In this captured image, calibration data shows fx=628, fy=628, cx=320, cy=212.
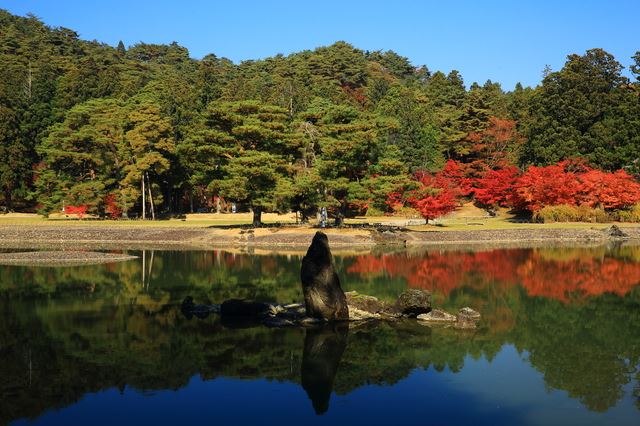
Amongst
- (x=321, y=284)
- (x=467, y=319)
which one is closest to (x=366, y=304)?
(x=321, y=284)

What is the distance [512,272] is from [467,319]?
12.8 meters

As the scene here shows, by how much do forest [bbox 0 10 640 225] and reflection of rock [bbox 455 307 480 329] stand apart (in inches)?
1047

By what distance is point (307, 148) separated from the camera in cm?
5200

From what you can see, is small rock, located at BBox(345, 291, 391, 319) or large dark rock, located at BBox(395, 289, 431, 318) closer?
large dark rock, located at BBox(395, 289, 431, 318)

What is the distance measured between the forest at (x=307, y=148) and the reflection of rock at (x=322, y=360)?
2765cm

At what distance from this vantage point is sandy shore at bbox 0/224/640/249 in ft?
154

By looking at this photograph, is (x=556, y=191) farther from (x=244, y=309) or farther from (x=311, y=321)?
(x=244, y=309)

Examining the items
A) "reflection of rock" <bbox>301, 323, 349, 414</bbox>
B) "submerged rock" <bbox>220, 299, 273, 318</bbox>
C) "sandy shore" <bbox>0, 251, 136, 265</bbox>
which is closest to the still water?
"reflection of rock" <bbox>301, 323, 349, 414</bbox>

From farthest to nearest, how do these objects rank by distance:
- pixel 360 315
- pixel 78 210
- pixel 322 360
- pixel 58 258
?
pixel 78 210 < pixel 58 258 < pixel 360 315 < pixel 322 360

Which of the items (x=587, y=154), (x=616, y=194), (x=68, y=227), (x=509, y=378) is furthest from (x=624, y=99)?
(x=509, y=378)

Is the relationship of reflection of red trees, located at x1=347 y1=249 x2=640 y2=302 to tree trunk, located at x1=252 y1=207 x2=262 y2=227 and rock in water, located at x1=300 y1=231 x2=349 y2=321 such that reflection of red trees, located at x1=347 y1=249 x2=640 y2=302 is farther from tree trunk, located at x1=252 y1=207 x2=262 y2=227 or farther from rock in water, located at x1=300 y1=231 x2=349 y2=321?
tree trunk, located at x1=252 y1=207 x2=262 y2=227

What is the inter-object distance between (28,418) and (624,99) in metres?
68.5

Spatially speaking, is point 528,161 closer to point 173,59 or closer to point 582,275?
point 582,275

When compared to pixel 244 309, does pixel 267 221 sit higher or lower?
higher
